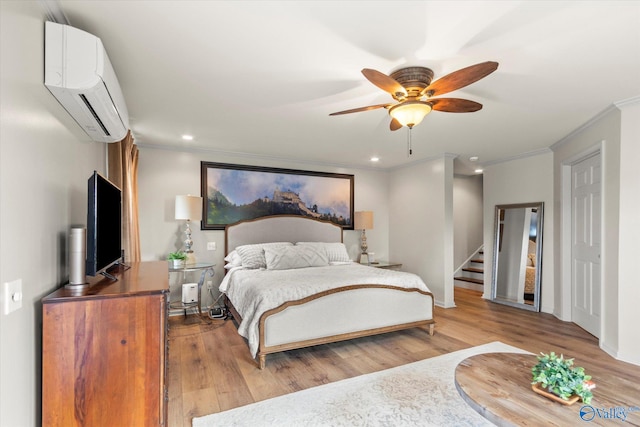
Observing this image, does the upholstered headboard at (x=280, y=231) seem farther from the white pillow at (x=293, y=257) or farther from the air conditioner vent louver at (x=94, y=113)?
the air conditioner vent louver at (x=94, y=113)

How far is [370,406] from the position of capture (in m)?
2.29

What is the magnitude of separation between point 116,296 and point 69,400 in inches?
19.4

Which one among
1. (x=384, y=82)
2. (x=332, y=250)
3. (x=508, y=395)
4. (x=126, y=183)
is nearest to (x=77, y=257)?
(x=126, y=183)

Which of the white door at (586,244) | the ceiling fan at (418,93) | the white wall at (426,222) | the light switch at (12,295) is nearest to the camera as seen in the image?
the light switch at (12,295)

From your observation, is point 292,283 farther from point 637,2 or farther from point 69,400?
point 637,2

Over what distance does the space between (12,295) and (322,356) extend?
8.42 feet

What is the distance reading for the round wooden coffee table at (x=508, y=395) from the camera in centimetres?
144

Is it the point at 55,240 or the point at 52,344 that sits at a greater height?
the point at 55,240

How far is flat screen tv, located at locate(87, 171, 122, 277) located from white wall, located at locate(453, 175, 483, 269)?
6.47m

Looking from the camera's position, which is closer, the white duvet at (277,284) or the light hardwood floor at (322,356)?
the light hardwood floor at (322,356)

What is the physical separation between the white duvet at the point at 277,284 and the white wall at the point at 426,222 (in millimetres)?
1545

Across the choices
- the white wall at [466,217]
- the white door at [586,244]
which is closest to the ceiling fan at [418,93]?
the white door at [586,244]

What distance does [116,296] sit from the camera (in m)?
1.55

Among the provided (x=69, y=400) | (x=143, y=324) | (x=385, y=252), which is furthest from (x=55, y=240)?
(x=385, y=252)
